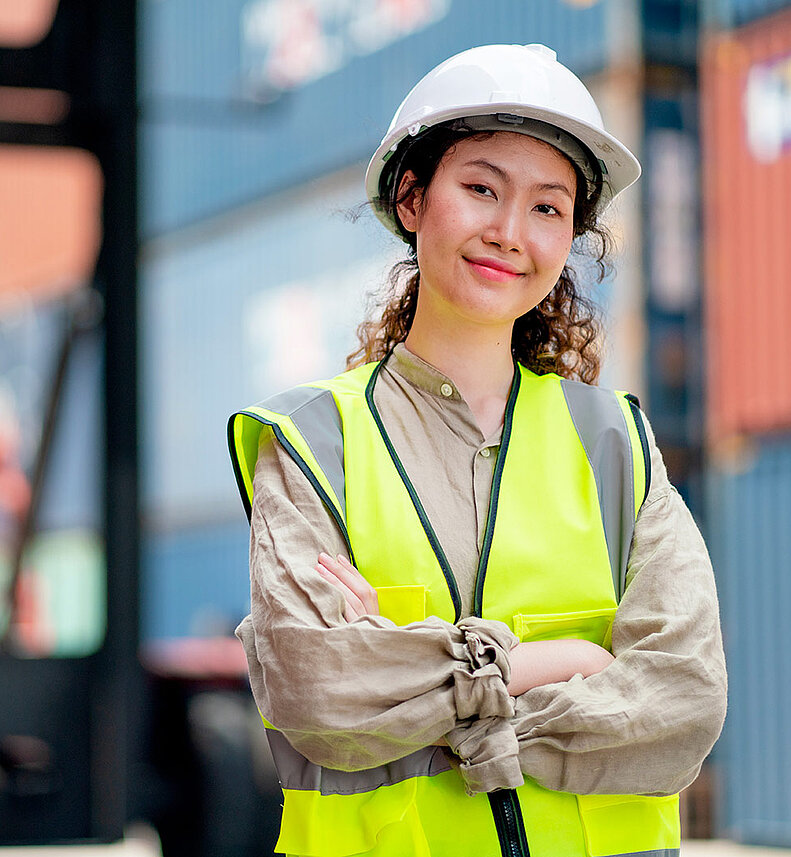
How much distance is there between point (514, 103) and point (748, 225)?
12980 millimetres

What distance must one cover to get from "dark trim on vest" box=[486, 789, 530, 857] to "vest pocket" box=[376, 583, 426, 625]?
0.82ft

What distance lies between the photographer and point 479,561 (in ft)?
6.97

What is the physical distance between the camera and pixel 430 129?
227cm

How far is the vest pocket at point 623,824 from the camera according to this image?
2.06 m

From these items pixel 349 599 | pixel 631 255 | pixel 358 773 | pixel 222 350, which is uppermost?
pixel 222 350

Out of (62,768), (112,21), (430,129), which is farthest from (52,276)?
(430,129)

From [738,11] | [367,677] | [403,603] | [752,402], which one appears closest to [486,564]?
[403,603]

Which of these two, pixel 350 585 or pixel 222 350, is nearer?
pixel 350 585

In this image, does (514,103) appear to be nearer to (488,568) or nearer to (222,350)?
(488,568)

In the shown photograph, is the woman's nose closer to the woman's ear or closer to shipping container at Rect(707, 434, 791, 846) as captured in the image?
the woman's ear

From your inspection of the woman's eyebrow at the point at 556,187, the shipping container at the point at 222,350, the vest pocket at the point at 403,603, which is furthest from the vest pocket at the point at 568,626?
the shipping container at the point at 222,350

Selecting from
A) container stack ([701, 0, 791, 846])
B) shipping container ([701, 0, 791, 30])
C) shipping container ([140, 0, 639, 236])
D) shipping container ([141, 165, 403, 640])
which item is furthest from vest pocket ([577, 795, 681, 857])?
shipping container ([141, 165, 403, 640])

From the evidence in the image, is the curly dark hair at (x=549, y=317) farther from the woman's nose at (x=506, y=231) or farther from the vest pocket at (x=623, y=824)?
the vest pocket at (x=623, y=824)

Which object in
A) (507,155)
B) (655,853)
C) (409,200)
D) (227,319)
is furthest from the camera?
(227,319)
